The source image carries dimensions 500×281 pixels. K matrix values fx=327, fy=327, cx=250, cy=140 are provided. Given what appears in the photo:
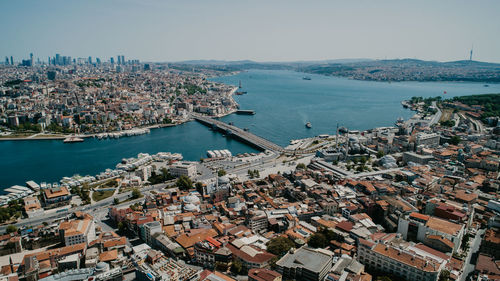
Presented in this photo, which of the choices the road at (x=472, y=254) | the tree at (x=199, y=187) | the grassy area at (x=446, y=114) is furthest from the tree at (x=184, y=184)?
the grassy area at (x=446, y=114)

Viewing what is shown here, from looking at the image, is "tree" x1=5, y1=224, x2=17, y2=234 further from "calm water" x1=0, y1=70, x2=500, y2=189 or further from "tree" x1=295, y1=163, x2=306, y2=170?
"tree" x1=295, y1=163, x2=306, y2=170

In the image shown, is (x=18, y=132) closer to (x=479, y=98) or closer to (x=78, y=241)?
(x=78, y=241)

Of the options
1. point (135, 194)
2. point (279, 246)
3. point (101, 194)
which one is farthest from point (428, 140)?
point (101, 194)

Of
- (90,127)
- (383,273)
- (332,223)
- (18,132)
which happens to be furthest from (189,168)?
(18,132)

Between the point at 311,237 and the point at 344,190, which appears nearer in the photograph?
the point at 311,237

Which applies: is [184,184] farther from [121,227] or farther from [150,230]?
[150,230]

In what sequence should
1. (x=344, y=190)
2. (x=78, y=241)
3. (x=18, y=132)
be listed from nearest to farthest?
(x=78, y=241)
(x=344, y=190)
(x=18, y=132)

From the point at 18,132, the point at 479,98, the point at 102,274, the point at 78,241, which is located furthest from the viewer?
the point at 479,98
